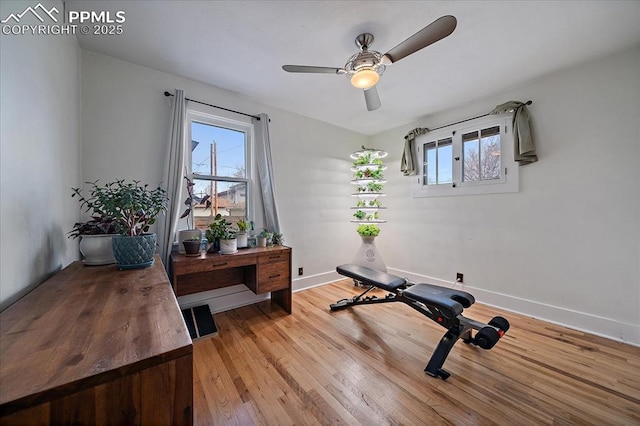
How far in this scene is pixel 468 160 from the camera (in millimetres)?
3061

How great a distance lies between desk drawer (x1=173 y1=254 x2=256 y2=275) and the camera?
6.75ft

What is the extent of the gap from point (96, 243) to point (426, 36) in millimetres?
2489

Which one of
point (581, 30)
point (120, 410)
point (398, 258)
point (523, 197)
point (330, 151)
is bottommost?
point (398, 258)

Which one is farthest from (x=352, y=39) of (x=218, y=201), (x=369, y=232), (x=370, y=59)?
(x=369, y=232)

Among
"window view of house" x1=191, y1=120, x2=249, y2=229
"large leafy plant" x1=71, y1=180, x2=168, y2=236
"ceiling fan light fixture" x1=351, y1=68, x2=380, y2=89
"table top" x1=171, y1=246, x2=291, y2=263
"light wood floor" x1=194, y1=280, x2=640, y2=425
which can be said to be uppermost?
"ceiling fan light fixture" x1=351, y1=68, x2=380, y2=89

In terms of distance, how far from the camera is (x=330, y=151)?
377 centimetres

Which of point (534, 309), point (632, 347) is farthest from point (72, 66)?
point (632, 347)

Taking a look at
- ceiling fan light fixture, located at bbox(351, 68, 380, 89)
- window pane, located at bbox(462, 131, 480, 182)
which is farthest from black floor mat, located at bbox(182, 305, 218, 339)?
window pane, located at bbox(462, 131, 480, 182)

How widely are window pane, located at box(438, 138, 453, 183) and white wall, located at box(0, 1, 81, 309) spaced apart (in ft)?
12.6

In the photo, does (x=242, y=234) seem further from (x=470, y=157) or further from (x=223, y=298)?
(x=470, y=157)

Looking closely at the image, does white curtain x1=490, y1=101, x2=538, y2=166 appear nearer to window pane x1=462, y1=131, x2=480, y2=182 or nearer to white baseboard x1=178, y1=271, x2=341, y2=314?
window pane x1=462, y1=131, x2=480, y2=182

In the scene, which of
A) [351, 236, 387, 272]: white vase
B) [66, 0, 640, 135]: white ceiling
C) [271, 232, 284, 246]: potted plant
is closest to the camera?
[66, 0, 640, 135]: white ceiling

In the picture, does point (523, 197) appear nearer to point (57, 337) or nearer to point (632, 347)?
point (632, 347)

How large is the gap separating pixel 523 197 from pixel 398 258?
1.84 m
